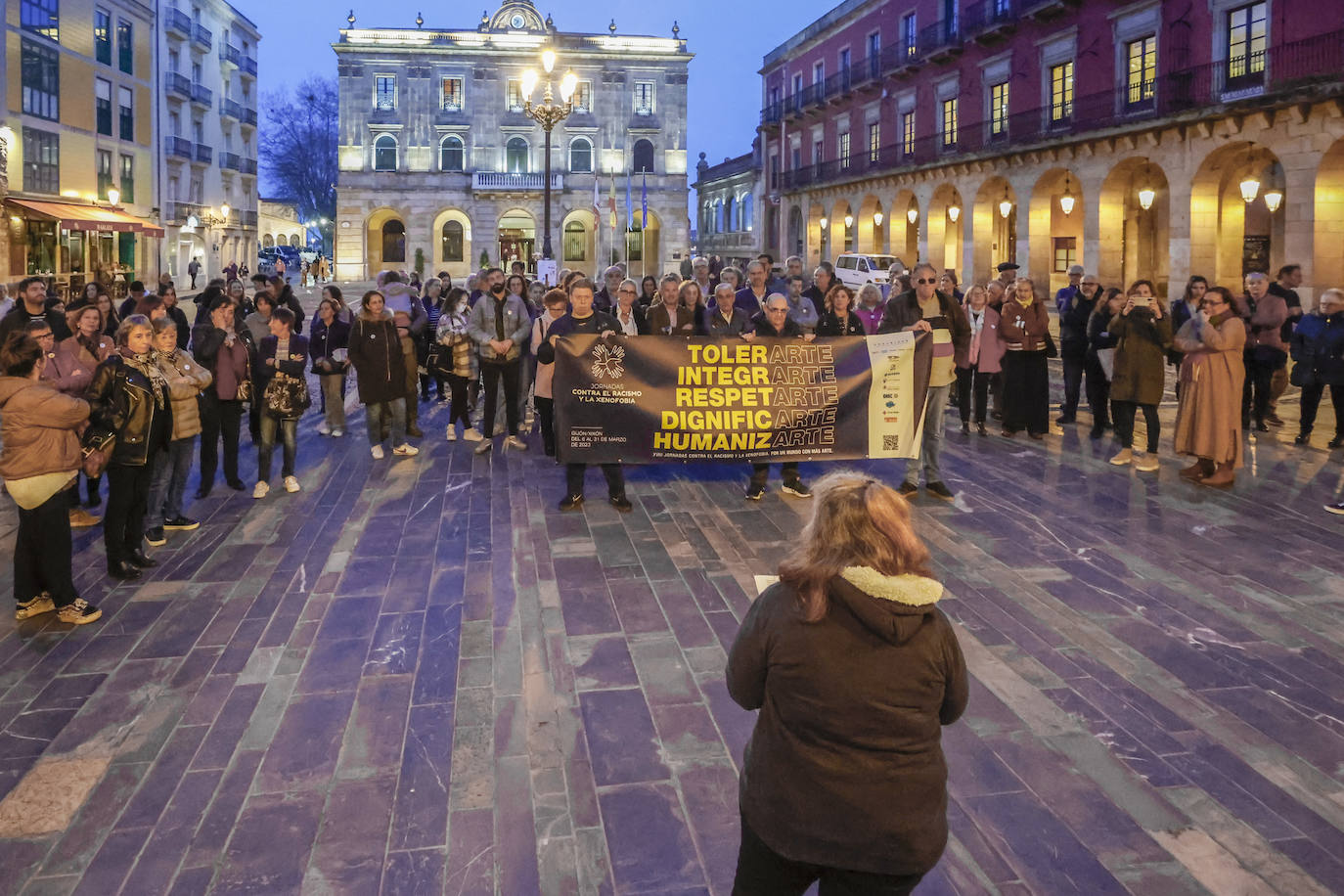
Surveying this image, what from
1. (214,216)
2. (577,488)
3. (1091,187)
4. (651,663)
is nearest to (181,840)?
(651,663)

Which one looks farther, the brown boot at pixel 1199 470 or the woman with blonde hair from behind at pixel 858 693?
the brown boot at pixel 1199 470

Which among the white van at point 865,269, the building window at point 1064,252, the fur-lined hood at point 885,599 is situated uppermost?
the building window at point 1064,252

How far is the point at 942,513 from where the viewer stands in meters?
8.19

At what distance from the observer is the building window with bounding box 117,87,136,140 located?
1419 inches

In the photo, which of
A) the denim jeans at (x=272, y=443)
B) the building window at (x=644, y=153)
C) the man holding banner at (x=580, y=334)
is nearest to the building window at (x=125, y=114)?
the building window at (x=644, y=153)

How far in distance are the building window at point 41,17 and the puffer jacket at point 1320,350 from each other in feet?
103

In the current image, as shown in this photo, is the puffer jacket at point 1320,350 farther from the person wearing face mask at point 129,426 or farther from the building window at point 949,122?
the building window at point 949,122

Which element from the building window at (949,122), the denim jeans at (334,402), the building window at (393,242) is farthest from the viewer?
the building window at (393,242)

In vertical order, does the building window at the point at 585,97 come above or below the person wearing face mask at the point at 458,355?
above

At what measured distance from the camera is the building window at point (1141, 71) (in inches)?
980

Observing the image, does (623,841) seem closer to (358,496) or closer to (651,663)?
(651,663)

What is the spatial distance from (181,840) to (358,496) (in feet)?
17.6

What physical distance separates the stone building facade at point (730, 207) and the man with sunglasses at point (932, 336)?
44.0 metres

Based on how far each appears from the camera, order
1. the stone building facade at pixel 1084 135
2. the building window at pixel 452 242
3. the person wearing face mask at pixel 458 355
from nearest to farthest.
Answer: the person wearing face mask at pixel 458 355 → the stone building facade at pixel 1084 135 → the building window at pixel 452 242
